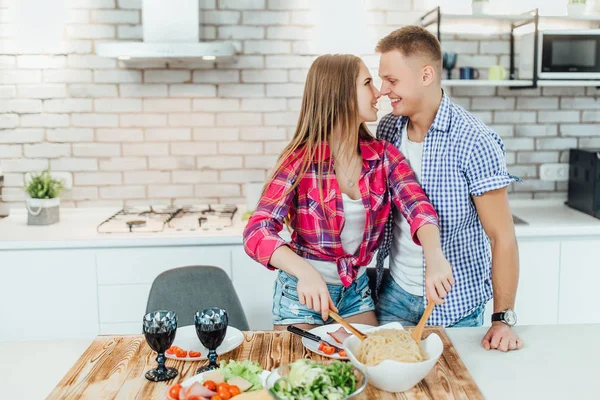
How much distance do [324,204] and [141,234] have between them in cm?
132

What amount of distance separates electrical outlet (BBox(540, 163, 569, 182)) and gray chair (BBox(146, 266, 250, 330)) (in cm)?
220

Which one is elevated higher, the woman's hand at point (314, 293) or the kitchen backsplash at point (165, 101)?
the kitchen backsplash at point (165, 101)

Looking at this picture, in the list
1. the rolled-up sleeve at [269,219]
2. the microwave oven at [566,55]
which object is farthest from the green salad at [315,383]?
the microwave oven at [566,55]

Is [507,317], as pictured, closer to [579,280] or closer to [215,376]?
[215,376]

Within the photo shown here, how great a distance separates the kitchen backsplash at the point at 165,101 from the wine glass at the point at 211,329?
2139 millimetres

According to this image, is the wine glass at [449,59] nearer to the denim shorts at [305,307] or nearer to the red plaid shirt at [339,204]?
the red plaid shirt at [339,204]

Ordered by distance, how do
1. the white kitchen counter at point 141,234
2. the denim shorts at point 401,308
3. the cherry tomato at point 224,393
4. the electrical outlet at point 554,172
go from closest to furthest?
the cherry tomato at point 224,393, the denim shorts at point 401,308, the white kitchen counter at point 141,234, the electrical outlet at point 554,172

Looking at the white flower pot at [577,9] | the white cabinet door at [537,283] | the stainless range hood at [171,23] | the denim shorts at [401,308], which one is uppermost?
the white flower pot at [577,9]

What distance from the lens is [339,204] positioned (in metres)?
2.06

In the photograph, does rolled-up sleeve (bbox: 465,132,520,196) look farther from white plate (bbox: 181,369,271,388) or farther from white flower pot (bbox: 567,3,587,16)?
white flower pot (bbox: 567,3,587,16)

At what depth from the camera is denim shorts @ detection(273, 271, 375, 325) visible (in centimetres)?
212

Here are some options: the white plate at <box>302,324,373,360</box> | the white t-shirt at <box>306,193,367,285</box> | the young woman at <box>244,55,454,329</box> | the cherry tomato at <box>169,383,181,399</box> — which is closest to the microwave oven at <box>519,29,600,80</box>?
the young woman at <box>244,55,454,329</box>

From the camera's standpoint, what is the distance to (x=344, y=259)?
2.10 metres

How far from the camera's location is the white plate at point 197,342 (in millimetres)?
1711
